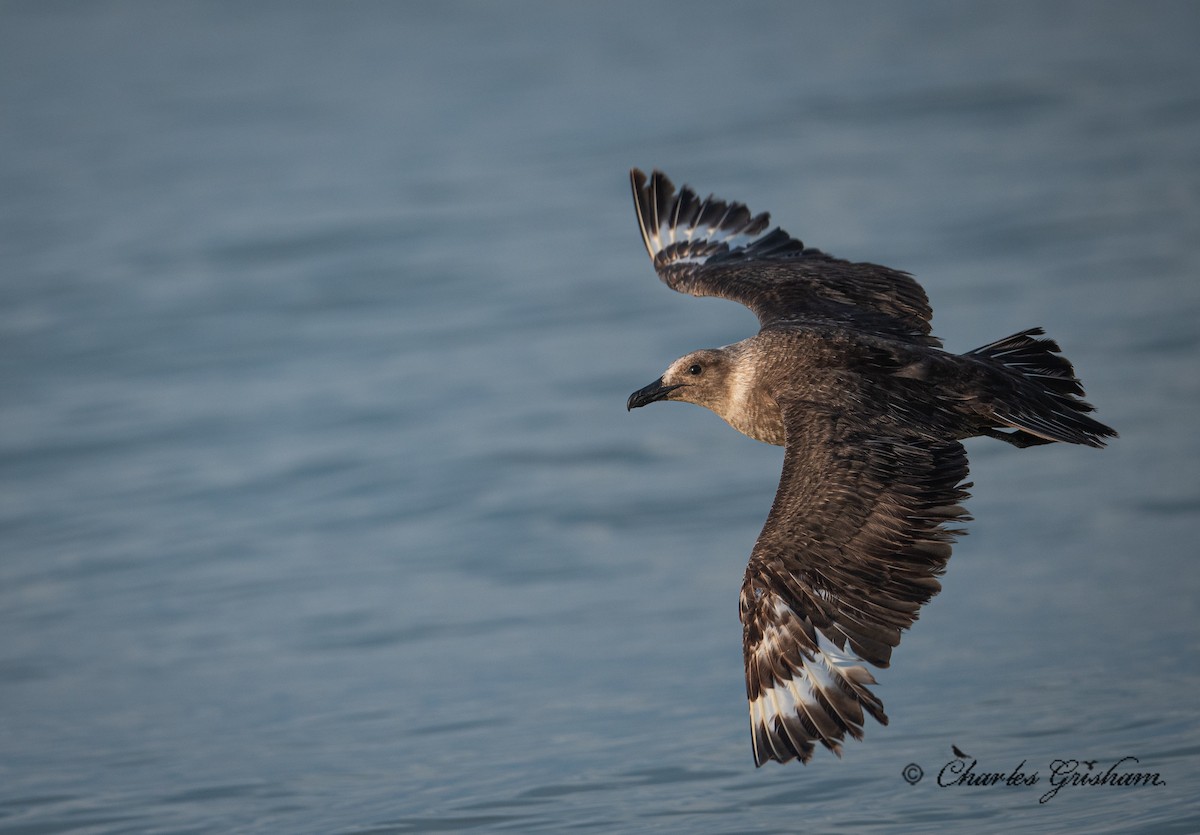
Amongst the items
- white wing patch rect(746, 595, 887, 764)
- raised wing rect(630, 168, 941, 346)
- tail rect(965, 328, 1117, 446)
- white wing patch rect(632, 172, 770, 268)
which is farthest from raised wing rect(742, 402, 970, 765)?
white wing patch rect(632, 172, 770, 268)

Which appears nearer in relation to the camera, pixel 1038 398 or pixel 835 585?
pixel 835 585

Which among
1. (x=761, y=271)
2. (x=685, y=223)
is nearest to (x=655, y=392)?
(x=761, y=271)

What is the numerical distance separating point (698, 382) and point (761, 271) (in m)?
1.11

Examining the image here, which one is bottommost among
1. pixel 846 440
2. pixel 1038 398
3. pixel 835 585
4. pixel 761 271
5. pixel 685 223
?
pixel 835 585

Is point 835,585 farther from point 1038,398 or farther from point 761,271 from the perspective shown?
point 761,271

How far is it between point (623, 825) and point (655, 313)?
7823mm

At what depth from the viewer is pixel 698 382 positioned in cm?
890

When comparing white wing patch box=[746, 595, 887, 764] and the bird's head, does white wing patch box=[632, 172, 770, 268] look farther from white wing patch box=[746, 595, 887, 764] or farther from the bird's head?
white wing patch box=[746, 595, 887, 764]

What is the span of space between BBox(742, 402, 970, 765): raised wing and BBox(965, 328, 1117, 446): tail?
0.58 m

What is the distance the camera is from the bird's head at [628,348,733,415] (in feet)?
28.9

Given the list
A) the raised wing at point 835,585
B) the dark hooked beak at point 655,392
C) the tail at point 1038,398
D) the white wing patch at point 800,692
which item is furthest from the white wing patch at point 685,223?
the white wing patch at point 800,692

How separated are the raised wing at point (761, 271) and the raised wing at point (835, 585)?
5.13 feet

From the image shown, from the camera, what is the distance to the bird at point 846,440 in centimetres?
712

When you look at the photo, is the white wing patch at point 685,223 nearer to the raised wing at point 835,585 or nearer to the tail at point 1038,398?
the tail at point 1038,398
